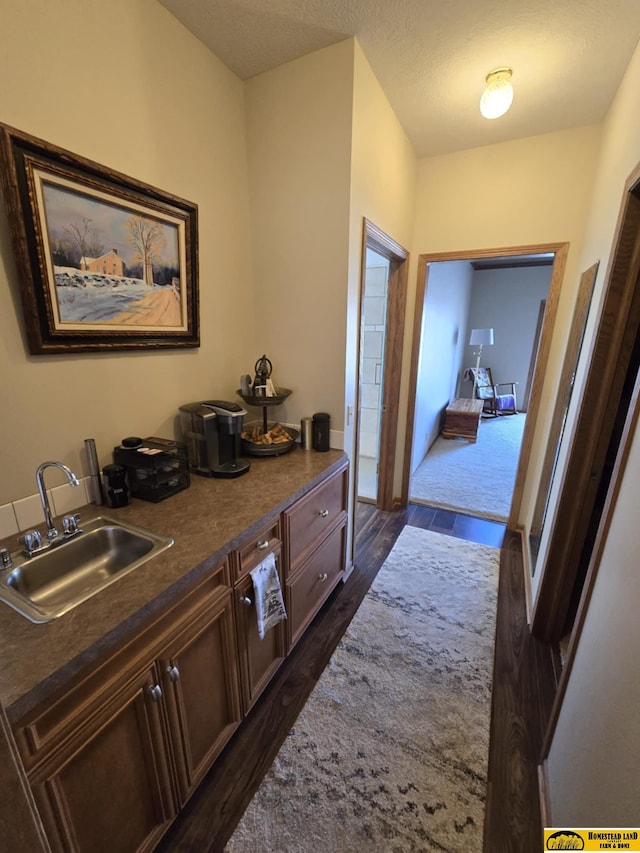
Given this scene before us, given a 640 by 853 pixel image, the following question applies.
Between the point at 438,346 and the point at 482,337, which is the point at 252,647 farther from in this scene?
the point at 482,337

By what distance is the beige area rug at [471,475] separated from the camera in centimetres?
337

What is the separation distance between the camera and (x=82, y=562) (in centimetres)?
122

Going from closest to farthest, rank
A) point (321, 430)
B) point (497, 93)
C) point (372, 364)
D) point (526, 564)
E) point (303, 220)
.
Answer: point (497, 93) → point (303, 220) → point (321, 430) → point (526, 564) → point (372, 364)


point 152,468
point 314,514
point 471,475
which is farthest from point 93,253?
point 471,475

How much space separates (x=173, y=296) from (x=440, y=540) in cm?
249

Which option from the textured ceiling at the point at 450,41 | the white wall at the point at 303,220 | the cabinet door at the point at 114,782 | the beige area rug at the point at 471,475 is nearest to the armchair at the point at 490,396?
the beige area rug at the point at 471,475

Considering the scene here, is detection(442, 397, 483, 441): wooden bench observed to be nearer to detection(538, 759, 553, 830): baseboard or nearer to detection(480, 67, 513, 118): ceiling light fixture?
detection(480, 67, 513, 118): ceiling light fixture

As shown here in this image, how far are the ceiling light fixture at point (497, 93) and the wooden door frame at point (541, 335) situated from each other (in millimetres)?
956

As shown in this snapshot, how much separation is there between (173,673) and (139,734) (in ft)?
0.50

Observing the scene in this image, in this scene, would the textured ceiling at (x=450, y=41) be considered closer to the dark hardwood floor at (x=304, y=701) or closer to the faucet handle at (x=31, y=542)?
the faucet handle at (x=31, y=542)

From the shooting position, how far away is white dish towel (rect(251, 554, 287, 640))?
1329mm

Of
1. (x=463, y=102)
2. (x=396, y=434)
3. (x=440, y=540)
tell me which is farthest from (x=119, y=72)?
(x=440, y=540)

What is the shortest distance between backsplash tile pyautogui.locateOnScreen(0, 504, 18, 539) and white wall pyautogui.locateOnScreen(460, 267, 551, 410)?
24.0 feet
